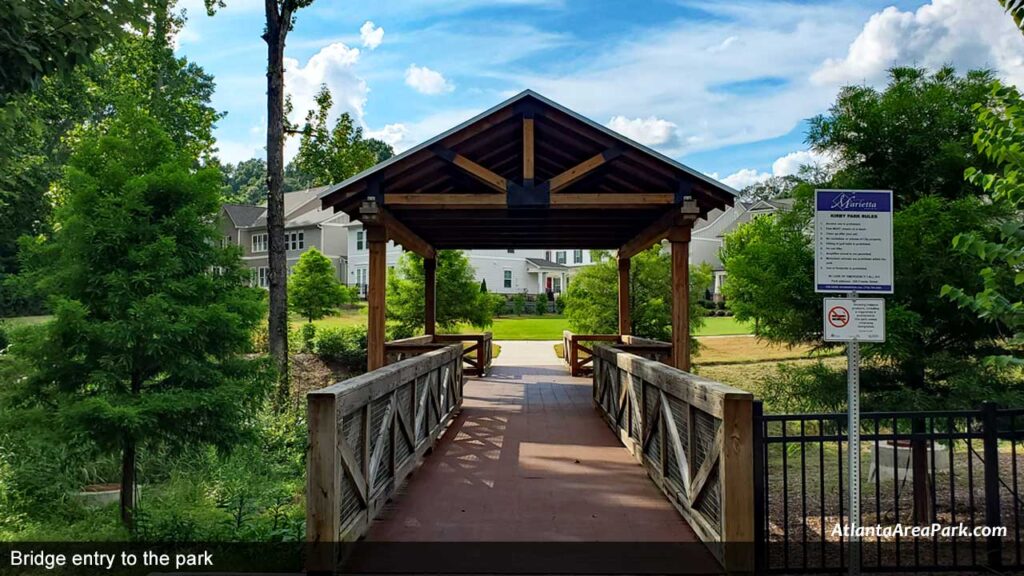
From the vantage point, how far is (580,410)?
31.6ft

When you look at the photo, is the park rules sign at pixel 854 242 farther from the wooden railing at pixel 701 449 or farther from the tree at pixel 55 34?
the tree at pixel 55 34

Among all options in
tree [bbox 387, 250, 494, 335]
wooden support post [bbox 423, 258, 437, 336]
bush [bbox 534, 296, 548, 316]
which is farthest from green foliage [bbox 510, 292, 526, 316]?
wooden support post [bbox 423, 258, 437, 336]

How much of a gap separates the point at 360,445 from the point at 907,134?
5235mm

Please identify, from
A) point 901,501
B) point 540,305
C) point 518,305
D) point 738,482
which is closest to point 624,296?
point 901,501

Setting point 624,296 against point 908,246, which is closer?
point 908,246

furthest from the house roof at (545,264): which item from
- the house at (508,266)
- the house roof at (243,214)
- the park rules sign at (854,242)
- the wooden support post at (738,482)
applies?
the wooden support post at (738,482)

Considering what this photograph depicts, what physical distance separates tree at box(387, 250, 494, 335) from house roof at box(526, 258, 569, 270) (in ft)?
107

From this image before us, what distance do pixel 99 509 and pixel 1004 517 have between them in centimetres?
882

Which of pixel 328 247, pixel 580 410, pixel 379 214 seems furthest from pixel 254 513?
pixel 328 247

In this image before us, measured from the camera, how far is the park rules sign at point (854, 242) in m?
3.81

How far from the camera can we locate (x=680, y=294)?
8.58 m

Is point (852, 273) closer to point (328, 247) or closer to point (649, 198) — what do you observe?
point (649, 198)

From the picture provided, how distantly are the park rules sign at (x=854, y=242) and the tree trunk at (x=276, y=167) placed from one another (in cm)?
991

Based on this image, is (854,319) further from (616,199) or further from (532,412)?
(532,412)
